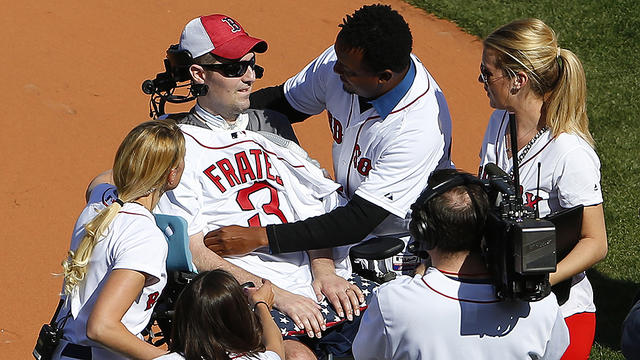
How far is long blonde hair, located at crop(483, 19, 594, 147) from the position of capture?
3.47 metres

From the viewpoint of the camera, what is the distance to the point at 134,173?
3.20m

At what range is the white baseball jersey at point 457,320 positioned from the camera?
8.71 feet

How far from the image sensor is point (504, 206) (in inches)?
104

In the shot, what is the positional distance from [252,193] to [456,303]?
1570 millimetres

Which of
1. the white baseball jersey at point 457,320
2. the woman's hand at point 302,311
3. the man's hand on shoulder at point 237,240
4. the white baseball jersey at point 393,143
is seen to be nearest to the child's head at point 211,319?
the white baseball jersey at point 457,320

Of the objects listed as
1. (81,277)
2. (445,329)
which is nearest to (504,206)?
(445,329)

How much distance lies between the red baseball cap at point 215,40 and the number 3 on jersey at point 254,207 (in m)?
0.61

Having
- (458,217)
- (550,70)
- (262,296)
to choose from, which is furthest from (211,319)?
(550,70)

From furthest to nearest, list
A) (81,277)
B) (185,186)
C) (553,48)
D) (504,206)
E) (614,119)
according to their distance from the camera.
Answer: (614,119), (185,186), (553,48), (81,277), (504,206)

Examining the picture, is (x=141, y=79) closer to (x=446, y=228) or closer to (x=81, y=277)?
(x=81, y=277)

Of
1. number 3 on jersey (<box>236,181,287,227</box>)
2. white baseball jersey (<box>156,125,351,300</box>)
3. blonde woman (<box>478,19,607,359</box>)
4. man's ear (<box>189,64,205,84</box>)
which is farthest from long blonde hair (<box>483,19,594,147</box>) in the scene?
man's ear (<box>189,64,205,84</box>)

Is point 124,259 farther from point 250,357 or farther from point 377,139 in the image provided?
point 377,139

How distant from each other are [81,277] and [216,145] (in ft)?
3.48

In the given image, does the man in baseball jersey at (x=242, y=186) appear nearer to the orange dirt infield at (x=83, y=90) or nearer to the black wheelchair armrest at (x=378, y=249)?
the black wheelchair armrest at (x=378, y=249)
